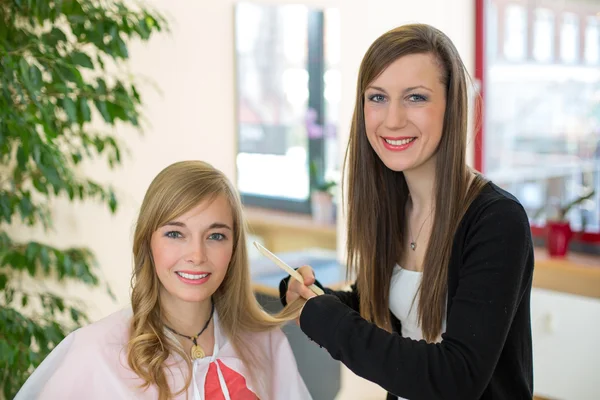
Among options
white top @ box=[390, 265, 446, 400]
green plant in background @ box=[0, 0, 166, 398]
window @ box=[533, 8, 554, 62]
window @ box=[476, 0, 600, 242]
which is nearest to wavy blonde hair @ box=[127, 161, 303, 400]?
white top @ box=[390, 265, 446, 400]

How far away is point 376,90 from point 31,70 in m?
0.91

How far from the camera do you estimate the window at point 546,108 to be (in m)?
4.07

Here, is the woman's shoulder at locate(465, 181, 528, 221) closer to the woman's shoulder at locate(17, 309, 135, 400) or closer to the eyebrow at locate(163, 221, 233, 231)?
the eyebrow at locate(163, 221, 233, 231)

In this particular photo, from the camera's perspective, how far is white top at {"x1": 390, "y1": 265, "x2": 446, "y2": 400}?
5.36 feet

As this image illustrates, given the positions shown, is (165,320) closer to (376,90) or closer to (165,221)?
(165,221)

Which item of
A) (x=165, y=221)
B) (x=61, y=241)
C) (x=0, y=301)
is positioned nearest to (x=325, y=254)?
(x=61, y=241)

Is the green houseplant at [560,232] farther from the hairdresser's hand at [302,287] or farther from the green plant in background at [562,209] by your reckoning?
the hairdresser's hand at [302,287]

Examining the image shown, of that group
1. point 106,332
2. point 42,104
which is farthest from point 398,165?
point 42,104

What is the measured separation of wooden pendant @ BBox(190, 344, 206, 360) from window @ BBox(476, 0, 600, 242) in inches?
112

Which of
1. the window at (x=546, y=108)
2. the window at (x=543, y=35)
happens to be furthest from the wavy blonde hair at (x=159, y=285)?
the window at (x=543, y=35)

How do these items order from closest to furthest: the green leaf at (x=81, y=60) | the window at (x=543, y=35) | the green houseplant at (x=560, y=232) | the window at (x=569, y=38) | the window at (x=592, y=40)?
the green leaf at (x=81, y=60)
the green houseplant at (x=560, y=232)
the window at (x=592, y=40)
the window at (x=569, y=38)
the window at (x=543, y=35)

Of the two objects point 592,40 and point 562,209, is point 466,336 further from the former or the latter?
point 592,40

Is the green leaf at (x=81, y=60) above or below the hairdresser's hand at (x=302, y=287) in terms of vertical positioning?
above

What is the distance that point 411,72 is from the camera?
1.50 m
